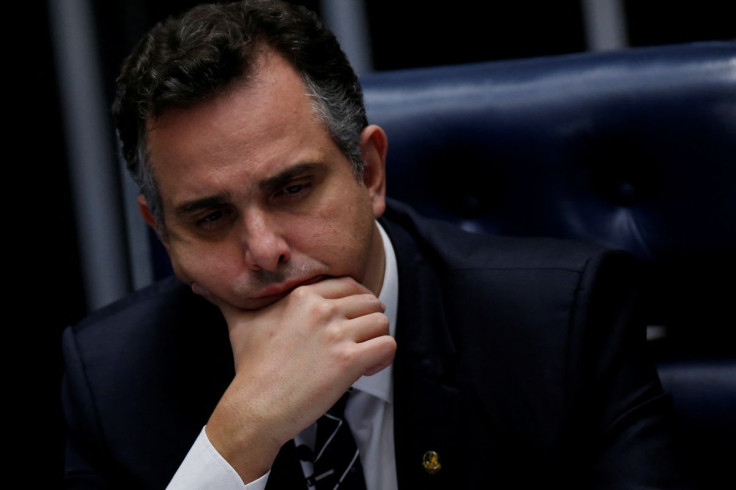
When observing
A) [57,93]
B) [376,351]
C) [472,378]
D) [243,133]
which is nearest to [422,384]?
[472,378]

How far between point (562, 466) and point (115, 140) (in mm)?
1421

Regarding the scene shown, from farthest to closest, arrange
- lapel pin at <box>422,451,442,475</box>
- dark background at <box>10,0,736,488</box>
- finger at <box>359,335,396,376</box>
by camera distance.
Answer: dark background at <box>10,0,736,488</box>, lapel pin at <box>422,451,442,475</box>, finger at <box>359,335,396,376</box>

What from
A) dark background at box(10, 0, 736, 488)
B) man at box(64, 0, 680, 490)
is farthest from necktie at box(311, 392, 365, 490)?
dark background at box(10, 0, 736, 488)

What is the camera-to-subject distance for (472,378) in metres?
1.29

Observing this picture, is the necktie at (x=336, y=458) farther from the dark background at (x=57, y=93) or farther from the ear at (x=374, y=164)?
the dark background at (x=57, y=93)

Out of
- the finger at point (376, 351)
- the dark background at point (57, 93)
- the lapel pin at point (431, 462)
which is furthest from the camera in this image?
the dark background at point (57, 93)

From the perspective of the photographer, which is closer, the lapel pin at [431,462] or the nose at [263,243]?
the nose at [263,243]

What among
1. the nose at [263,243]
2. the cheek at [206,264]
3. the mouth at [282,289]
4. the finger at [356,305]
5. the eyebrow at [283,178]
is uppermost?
the eyebrow at [283,178]

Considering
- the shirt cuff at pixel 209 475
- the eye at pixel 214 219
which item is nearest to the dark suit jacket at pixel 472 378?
the shirt cuff at pixel 209 475

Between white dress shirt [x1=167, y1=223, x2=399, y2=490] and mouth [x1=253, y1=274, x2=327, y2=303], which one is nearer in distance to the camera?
→ mouth [x1=253, y1=274, x2=327, y2=303]

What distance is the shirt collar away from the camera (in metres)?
1.32

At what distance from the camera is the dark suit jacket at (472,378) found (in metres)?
1.24

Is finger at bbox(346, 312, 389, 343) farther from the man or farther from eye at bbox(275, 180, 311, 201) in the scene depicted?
eye at bbox(275, 180, 311, 201)

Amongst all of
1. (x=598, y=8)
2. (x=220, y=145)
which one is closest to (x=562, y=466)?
(x=220, y=145)
